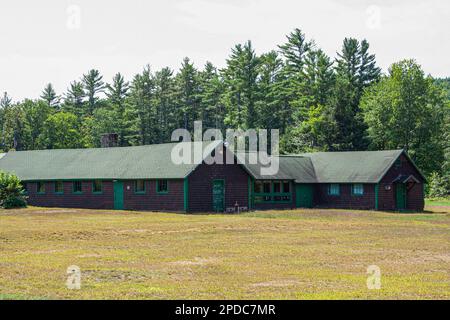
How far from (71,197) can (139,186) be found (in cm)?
694

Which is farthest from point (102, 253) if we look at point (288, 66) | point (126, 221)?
point (288, 66)

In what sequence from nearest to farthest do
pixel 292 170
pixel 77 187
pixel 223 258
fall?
pixel 223 258, pixel 77 187, pixel 292 170

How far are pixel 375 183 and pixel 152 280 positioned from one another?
121 feet

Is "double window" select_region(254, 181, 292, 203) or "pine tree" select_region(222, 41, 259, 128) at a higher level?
"pine tree" select_region(222, 41, 259, 128)

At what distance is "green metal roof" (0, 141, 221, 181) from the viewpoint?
50125 mm

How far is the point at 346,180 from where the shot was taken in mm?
53875

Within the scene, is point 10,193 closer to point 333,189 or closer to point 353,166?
point 333,189

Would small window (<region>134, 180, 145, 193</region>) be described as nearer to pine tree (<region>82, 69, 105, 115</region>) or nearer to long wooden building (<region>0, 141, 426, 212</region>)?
long wooden building (<region>0, 141, 426, 212</region>)

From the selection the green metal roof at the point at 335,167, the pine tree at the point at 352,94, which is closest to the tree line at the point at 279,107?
the pine tree at the point at 352,94

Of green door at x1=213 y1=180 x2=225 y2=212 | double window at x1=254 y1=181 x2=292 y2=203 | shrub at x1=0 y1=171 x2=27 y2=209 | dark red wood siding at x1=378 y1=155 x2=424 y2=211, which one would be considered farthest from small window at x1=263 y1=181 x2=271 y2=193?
A: shrub at x1=0 y1=171 x2=27 y2=209

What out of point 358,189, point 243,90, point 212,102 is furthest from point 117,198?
point 212,102

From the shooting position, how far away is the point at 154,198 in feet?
164

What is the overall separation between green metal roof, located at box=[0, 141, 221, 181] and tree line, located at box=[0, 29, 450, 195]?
3107cm

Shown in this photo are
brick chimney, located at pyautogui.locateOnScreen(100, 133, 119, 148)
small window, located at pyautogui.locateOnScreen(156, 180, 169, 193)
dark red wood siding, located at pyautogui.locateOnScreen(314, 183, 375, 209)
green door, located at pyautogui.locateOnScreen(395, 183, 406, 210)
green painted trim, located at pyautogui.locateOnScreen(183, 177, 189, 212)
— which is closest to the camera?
green painted trim, located at pyautogui.locateOnScreen(183, 177, 189, 212)
